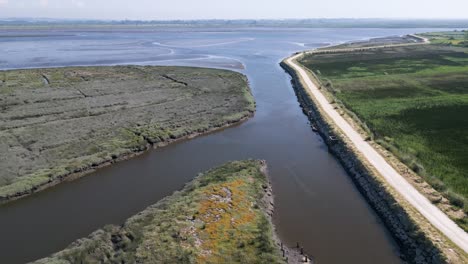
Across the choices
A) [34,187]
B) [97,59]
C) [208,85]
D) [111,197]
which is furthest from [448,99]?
[97,59]

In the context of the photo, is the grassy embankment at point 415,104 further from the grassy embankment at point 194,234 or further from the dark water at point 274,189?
the grassy embankment at point 194,234

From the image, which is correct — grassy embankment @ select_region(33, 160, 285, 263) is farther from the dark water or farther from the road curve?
the road curve

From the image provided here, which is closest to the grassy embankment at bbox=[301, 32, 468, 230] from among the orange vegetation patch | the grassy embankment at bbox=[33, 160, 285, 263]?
the grassy embankment at bbox=[33, 160, 285, 263]

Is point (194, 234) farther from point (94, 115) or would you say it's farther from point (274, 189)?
point (94, 115)

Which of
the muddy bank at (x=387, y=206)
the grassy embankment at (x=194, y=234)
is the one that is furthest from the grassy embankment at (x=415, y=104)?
the grassy embankment at (x=194, y=234)

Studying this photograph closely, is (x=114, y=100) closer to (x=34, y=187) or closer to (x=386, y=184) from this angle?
(x=34, y=187)
